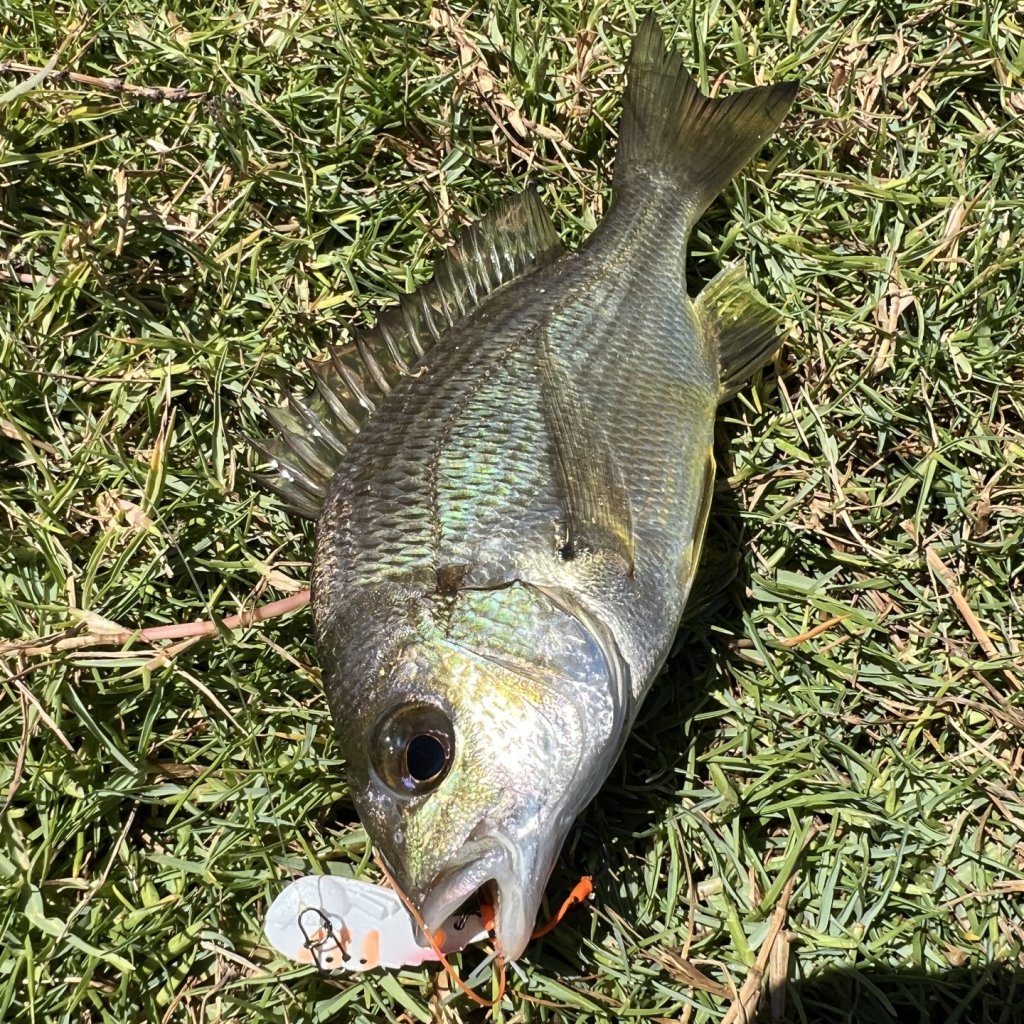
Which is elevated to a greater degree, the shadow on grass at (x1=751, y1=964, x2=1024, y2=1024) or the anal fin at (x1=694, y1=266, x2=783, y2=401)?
the anal fin at (x1=694, y1=266, x2=783, y2=401)

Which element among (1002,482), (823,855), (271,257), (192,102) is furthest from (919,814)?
(192,102)

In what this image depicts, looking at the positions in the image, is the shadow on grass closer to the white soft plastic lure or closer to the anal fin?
the white soft plastic lure

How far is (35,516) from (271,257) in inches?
40.7

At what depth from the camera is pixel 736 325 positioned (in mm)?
2404

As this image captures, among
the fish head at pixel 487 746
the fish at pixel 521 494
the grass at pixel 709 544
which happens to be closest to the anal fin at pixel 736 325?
the fish at pixel 521 494

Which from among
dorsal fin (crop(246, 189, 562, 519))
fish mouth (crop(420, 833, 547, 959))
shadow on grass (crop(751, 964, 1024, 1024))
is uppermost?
dorsal fin (crop(246, 189, 562, 519))

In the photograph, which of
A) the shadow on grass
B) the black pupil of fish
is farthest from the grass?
the black pupil of fish

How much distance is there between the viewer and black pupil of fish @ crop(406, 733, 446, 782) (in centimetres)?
170

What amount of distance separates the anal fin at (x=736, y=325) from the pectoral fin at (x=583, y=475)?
0.50 metres

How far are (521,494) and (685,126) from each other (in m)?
1.30

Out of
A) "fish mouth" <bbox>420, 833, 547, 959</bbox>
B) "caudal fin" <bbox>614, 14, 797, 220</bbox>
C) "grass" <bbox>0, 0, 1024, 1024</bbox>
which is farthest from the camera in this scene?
"caudal fin" <bbox>614, 14, 797, 220</bbox>

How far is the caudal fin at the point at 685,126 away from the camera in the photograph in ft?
8.10

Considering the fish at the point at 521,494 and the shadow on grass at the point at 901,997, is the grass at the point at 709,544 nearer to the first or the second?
the shadow on grass at the point at 901,997

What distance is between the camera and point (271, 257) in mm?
2711
